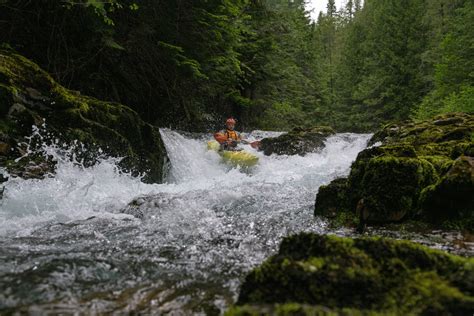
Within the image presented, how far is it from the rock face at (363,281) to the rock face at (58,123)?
554 cm

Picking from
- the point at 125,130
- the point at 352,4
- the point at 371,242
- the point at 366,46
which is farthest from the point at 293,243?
the point at 352,4

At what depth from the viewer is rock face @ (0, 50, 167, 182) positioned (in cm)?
650

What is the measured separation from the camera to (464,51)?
60.7ft

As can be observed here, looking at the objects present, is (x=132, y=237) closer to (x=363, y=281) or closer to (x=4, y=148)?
(x=363, y=281)

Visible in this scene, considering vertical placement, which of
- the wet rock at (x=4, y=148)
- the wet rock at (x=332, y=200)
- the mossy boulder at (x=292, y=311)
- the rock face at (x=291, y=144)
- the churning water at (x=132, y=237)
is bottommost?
the churning water at (x=132, y=237)

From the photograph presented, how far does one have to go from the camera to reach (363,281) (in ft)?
6.97

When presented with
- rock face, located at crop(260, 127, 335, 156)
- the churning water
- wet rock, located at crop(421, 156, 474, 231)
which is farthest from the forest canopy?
wet rock, located at crop(421, 156, 474, 231)

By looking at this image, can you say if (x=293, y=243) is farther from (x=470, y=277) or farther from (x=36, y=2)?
(x=36, y=2)

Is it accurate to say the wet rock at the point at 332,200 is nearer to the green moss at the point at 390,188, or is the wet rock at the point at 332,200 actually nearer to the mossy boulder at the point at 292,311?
the green moss at the point at 390,188

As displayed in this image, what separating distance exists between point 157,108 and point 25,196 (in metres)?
7.58

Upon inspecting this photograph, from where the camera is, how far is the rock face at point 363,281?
196 cm

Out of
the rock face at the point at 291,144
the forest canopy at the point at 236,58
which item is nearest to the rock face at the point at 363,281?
the forest canopy at the point at 236,58

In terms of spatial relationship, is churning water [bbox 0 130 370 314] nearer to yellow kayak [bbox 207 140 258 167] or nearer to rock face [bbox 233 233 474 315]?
rock face [bbox 233 233 474 315]

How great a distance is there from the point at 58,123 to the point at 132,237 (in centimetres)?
386
